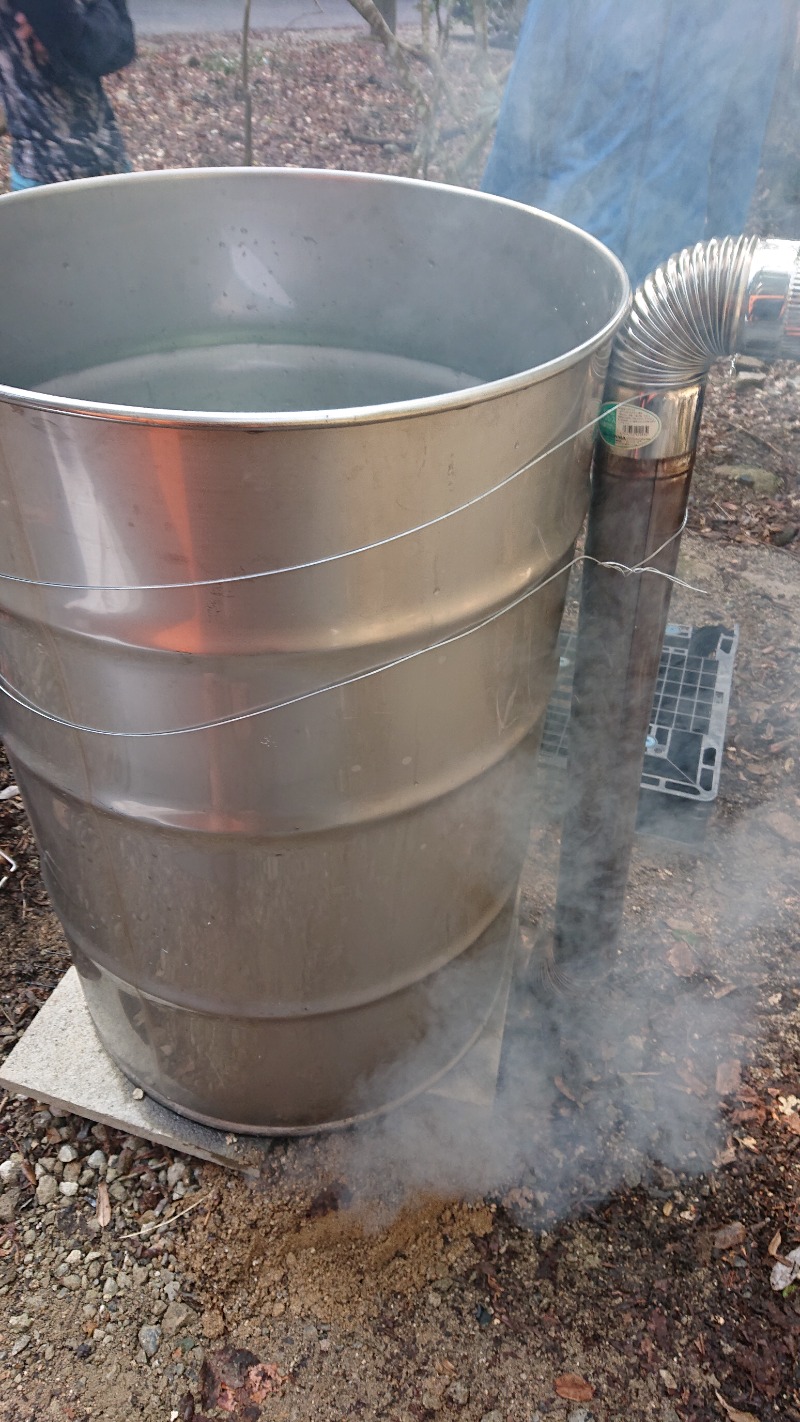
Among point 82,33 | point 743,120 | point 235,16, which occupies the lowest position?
point 743,120

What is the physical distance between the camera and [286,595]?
3.68 ft

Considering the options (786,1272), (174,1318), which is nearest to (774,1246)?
(786,1272)

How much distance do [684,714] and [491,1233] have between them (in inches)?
61.2

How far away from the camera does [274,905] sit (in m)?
1.44

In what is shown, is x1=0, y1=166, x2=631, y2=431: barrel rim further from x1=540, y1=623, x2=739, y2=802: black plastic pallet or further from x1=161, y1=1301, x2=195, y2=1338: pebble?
x1=161, y1=1301, x2=195, y2=1338: pebble

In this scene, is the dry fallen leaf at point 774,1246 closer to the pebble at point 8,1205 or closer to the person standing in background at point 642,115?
the pebble at point 8,1205

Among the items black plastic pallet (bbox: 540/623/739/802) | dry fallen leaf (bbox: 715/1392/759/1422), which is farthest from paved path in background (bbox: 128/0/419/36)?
dry fallen leaf (bbox: 715/1392/759/1422)

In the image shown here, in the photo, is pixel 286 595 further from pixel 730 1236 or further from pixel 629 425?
pixel 730 1236

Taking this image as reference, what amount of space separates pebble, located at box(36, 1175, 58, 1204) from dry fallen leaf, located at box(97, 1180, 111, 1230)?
9cm

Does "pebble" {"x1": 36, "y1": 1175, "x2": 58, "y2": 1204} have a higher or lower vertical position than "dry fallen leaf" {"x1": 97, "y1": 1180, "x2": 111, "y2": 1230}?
higher

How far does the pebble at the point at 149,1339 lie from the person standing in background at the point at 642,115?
10.0 feet

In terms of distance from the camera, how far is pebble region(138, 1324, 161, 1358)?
1.67 m

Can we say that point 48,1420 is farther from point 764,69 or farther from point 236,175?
point 764,69

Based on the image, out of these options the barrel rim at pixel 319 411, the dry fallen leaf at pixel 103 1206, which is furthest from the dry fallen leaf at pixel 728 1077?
the barrel rim at pixel 319 411
